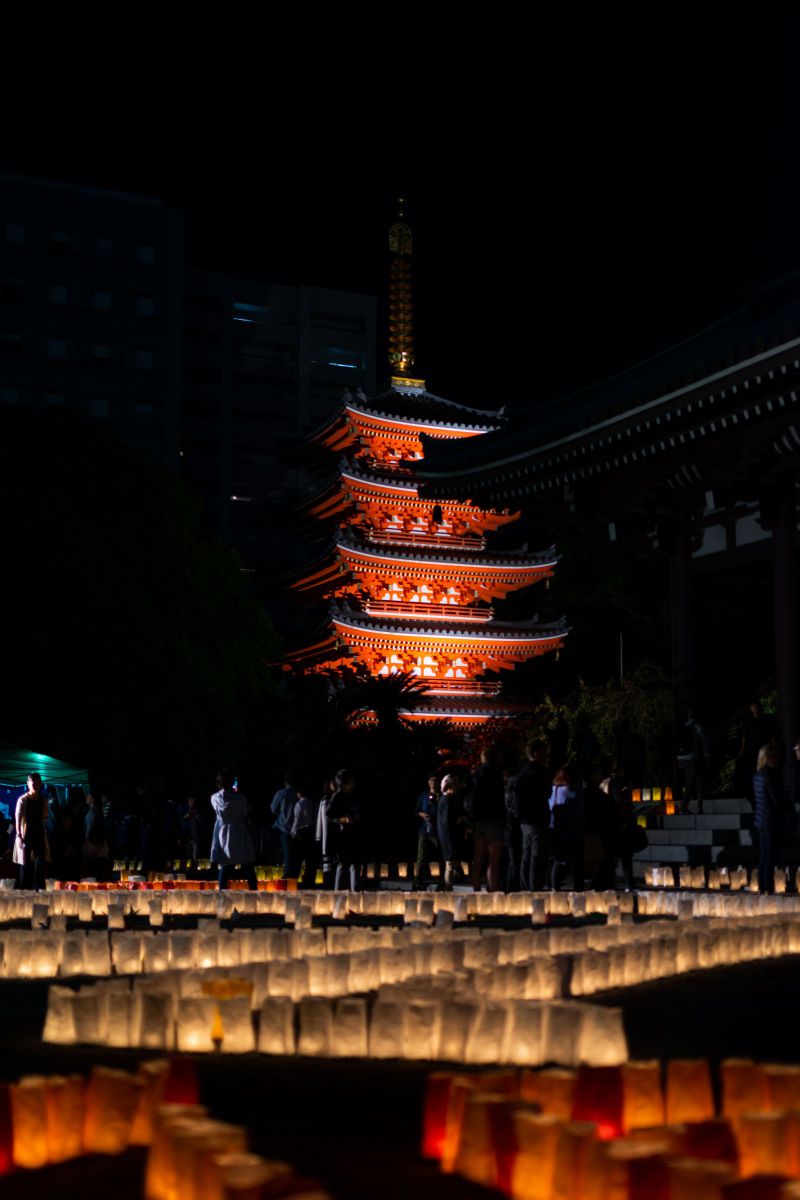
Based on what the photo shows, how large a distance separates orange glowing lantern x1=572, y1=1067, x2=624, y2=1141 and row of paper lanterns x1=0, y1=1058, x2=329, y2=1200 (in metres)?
0.89

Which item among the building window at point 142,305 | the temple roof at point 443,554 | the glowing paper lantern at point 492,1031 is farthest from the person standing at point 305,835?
the building window at point 142,305

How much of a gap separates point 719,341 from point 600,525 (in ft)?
14.7

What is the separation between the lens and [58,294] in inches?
3167

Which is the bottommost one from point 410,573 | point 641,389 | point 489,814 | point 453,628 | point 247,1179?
point 247,1179

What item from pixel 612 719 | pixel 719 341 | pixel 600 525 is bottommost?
pixel 612 719

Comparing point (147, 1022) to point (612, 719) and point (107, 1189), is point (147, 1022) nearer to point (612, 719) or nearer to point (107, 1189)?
point (107, 1189)

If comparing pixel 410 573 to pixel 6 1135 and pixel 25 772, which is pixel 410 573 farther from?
pixel 6 1135

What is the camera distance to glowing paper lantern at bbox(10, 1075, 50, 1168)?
4.14 meters

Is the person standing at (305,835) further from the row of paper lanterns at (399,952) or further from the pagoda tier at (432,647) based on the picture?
the pagoda tier at (432,647)

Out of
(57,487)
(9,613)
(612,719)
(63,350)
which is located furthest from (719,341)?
(63,350)

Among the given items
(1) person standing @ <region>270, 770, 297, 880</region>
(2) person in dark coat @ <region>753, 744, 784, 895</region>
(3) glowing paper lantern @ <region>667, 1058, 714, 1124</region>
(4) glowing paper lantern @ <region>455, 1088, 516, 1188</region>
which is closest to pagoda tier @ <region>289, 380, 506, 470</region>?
(1) person standing @ <region>270, 770, 297, 880</region>

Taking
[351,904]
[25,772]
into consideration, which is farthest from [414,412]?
[351,904]

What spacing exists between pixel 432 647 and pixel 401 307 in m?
12.1

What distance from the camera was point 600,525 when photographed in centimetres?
2625
